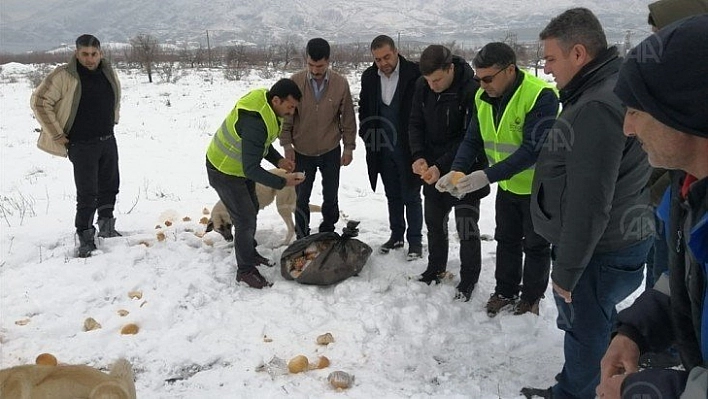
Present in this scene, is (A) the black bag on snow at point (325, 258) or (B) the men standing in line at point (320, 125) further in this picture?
(B) the men standing in line at point (320, 125)

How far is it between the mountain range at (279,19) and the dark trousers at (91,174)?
320ft

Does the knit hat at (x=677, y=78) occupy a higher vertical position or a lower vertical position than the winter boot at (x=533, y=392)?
higher

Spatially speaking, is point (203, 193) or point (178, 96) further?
point (178, 96)

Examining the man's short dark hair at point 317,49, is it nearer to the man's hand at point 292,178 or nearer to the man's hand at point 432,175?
the man's hand at point 292,178

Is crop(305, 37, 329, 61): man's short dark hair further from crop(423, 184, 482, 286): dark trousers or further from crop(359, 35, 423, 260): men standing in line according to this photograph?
crop(423, 184, 482, 286): dark trousers

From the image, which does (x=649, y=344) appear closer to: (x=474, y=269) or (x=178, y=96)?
(x=474, y=269)

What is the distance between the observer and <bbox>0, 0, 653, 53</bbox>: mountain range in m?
108

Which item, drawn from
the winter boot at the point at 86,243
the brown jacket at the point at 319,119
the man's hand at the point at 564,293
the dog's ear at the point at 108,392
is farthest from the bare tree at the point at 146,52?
the man's hand at the point at 564,293

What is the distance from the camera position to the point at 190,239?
5117 millimetres

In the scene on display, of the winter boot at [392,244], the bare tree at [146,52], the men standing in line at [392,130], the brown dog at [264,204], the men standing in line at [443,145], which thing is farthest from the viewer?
the bare tree at [146,52]

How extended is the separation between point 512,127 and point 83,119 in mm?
3963

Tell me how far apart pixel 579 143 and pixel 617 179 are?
31 cm

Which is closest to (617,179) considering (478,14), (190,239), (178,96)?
(190,239)

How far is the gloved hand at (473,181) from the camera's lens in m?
3.19
